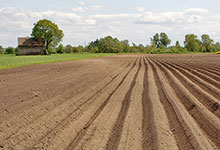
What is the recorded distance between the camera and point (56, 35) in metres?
66.2

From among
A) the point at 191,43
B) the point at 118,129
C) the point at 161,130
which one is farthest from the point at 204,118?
the point at 191,43

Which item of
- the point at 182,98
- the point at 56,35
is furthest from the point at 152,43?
the point at 182,98

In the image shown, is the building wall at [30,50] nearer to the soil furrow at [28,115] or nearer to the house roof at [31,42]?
the house roof at [31,42]

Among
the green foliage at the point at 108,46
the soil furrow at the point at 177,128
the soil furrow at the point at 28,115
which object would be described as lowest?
the soil furrow at the point at 28,115

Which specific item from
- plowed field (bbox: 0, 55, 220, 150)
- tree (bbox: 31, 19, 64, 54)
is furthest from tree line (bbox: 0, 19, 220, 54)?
plowed field (bbox: 0, 55, 220, 150)

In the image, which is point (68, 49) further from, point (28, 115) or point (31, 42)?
point (28, 115)

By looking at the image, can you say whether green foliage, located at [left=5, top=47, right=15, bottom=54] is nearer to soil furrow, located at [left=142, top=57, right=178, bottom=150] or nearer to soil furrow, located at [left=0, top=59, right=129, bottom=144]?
soil furrow, located at [left=0, top=59, right=129, bottom=144]

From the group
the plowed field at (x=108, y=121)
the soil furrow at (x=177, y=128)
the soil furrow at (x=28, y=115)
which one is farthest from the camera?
the soil furrow at (x=28, y=115)

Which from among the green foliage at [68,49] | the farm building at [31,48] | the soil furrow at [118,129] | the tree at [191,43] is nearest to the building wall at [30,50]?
the farm building at [31,48]

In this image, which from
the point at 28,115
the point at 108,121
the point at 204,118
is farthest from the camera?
→ the point at 28,115

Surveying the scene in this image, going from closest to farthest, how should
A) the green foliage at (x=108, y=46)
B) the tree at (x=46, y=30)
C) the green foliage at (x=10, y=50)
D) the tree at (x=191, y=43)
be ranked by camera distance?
the tree at (x=46, y=30) < the green foliage at (x=10, y=50) < the green foliage at (x=108, y=46) < the tree at (x=191, y=43)

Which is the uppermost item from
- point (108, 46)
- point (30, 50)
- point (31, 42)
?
point (31, 42)

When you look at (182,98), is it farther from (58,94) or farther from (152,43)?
(152,43)

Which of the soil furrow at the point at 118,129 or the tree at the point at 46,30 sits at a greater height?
the tree at the point at 46,30
